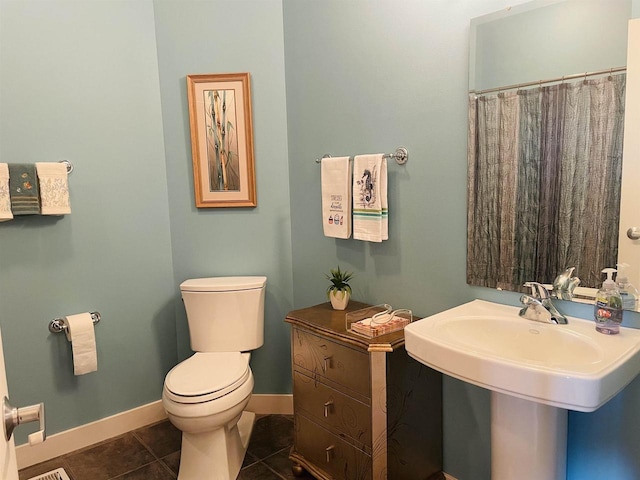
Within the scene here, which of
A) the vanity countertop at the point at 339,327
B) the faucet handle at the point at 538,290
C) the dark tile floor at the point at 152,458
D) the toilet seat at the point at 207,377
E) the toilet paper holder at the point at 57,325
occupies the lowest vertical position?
the dark tile floor at the point at 152,458

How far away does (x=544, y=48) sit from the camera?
5.14ft

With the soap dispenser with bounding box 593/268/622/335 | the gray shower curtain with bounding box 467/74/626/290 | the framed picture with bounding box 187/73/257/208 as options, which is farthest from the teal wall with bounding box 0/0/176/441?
the soap dispenser with bounding box 593/268/622/335

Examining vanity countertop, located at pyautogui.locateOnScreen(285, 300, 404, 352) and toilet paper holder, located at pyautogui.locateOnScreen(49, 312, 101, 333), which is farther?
toilet paper holder, located at pyautogui.locateOnScreen(49, 312, 101, 333)

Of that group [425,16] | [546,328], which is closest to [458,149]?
[425,16]

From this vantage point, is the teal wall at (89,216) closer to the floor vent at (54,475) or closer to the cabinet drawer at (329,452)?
the floor vent at (54,475)

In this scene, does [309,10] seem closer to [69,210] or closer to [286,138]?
[286,138]

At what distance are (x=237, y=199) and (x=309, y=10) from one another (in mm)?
1046

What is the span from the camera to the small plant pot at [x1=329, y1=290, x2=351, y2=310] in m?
2.16

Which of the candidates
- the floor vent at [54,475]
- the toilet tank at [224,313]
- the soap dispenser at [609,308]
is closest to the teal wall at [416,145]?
the soap dispenser at [609,308]

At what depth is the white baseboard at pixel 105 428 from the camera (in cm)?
231

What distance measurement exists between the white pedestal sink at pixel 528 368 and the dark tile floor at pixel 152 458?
3.69 feet

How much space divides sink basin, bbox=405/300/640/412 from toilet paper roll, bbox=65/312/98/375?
64.5 inches

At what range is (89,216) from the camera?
240cm

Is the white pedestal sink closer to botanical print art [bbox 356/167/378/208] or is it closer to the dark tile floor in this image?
botanical print art [bbox 356/167/378/208]
